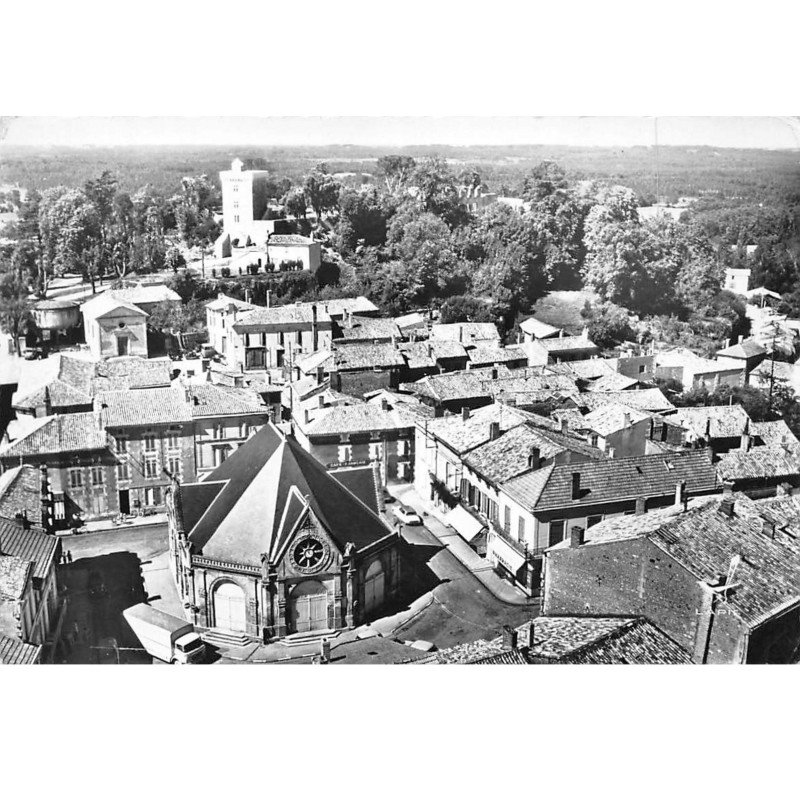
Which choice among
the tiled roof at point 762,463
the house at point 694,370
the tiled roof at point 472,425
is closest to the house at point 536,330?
the tiled roof at point 472,425

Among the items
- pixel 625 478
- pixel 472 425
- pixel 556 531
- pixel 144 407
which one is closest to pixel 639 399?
pixel 625 478

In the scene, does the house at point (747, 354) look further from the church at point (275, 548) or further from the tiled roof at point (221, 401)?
the tiled roof at point (221, 401)

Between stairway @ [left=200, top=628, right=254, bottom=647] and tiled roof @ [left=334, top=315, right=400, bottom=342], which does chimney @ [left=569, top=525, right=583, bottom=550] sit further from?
stairway @ [left=200, top=628, right=254, bottom=647]

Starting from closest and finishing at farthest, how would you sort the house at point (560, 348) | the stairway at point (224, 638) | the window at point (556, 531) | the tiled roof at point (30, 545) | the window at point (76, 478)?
the tiled roof at point (30, 545) → the stairway at point (224, 638) → the window at point (76, 478) → the window at point (556, 531) → the house at point (560, 348)

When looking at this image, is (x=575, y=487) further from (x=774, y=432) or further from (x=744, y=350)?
(x=744, y=350)

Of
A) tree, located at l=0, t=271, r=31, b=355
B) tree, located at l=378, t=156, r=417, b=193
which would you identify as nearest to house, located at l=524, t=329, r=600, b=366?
tree, located at l=378, t=156, r=417, b=193
